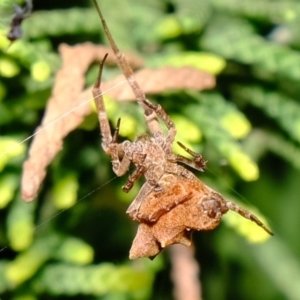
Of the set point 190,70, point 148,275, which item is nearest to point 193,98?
point 190,70

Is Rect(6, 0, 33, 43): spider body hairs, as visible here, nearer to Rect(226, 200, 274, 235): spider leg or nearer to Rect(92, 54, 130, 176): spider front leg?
Rect(92, 54, 130, 176): spider front leg

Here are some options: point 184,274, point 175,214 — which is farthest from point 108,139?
point 184,274

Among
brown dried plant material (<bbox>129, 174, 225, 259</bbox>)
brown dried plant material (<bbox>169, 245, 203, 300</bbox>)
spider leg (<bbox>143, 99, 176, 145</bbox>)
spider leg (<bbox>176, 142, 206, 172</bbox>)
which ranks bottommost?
brown dried plant material (<bbox>169, 245, 203, 300</bbox>)

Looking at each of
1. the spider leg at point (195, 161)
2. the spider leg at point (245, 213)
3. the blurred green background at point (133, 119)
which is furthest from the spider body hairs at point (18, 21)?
the spider leg at point (245, 213)

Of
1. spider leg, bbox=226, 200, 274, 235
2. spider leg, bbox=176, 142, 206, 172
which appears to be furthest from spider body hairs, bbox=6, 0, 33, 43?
spider leg, bbox=226, 200, 274, 235

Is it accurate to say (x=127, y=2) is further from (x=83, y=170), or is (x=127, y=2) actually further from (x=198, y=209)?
(x=198, y=209)

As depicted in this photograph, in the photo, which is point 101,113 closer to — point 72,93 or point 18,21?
point 72,93
